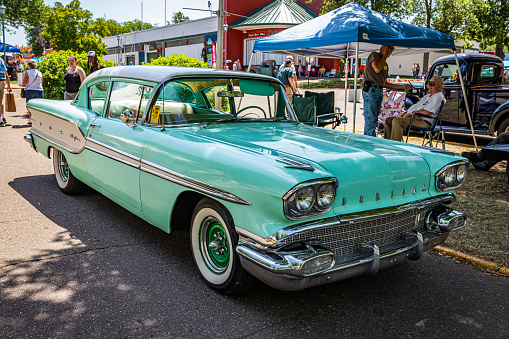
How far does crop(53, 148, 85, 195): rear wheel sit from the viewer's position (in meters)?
5.27

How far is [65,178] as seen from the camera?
5465 mm

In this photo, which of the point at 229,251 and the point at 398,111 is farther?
the point at 398,111

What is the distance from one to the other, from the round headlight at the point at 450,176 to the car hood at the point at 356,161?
7cm

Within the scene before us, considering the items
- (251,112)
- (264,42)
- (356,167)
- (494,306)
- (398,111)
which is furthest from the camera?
(398,111)

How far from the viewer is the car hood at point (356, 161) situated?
282cm

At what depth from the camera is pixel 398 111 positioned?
400 inches

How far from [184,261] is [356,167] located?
165 centimetres

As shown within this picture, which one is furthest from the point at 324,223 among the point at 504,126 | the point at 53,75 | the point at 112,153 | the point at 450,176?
the point at 53,75

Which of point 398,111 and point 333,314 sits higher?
point 398,111

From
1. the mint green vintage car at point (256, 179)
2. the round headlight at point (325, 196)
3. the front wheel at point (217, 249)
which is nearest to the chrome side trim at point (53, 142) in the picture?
the mint green vintage car at point (256, 179)

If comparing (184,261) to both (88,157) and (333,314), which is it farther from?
(88,157)

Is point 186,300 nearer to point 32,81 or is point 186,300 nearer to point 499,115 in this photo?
point 499,115

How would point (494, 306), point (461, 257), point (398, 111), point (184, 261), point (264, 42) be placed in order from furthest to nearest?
point (398, 111) < point (264, 42) < point (461, 257) < point (184, 261) < point (494, 306)

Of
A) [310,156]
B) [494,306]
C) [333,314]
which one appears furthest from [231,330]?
[494,306]
